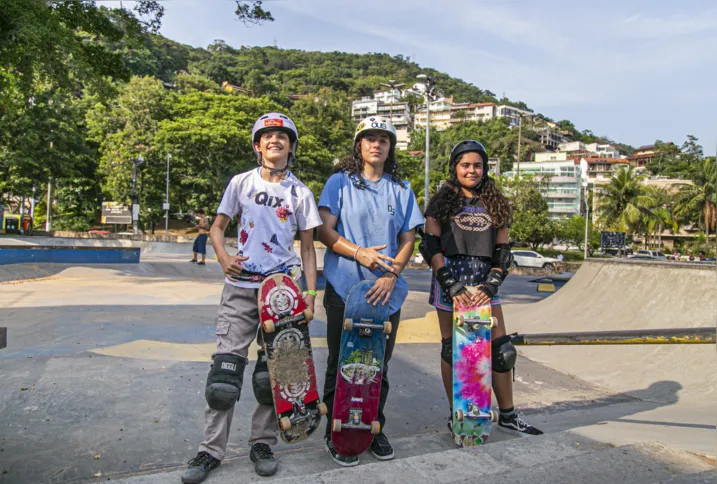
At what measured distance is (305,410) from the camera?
7.91ft

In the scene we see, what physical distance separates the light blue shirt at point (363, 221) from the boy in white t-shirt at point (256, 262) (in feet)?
0.48

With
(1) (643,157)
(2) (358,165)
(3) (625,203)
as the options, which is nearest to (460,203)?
(2) (358,165)

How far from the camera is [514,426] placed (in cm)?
304

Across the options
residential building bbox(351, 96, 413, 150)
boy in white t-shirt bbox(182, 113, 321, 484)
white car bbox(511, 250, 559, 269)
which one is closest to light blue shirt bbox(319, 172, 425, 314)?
boy in white t-shirt bbox(182, 113, 321, 484)

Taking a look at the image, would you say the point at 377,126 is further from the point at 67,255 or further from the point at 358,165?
the point at 67,255

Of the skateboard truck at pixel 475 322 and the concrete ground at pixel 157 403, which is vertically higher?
the skateboard truck at pixel 475 322

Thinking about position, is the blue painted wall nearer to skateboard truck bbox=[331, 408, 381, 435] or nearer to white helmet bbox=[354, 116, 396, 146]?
white helmet bbox=[354, 116, 396, 146]

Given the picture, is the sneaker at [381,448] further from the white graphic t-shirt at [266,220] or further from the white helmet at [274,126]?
the white helmet at [274,126]

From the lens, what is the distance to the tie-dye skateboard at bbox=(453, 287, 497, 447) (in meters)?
2.77

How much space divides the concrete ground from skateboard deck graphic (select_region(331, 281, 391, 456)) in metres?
0.17

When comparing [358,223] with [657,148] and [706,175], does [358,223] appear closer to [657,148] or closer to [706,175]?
[706,175]

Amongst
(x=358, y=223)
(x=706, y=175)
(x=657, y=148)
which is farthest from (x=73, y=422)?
(x=657, y=148)

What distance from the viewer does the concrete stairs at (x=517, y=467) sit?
1975 millimetres

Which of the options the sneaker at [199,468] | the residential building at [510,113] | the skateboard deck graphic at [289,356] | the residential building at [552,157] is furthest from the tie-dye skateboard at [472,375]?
the residential building at [510,113]
